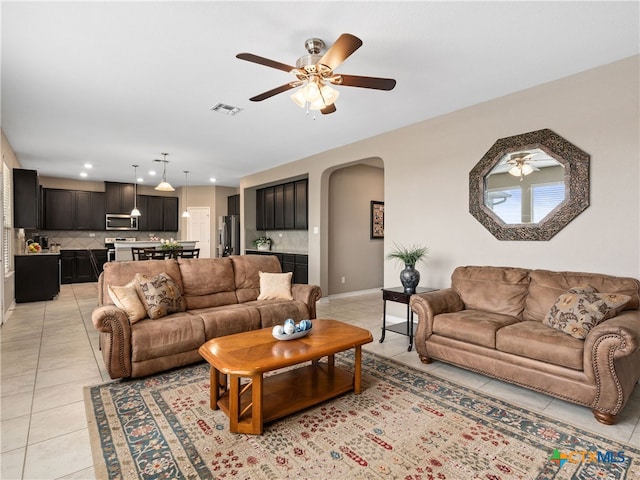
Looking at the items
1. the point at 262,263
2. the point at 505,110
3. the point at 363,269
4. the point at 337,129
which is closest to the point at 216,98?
the point at 337,129

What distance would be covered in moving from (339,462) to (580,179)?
3.15 meters

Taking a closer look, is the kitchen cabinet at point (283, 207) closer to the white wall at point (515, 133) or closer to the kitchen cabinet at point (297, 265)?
the kitchen cabinet at point (297, 265)

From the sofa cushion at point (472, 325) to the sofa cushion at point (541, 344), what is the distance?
78mm

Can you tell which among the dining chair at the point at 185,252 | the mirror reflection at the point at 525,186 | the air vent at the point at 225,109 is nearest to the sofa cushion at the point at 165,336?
the air vent at the point at 225,109

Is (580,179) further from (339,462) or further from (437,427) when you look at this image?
(339,462)

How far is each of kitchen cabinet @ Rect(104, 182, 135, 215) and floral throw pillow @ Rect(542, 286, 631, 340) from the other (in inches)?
405

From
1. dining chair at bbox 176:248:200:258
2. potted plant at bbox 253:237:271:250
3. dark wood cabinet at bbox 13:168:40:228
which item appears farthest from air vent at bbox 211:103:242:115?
potted plant at bbox 253:237:271:250

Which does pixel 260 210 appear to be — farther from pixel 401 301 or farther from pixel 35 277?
pixel 401 301

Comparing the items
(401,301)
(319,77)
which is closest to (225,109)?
(319,77)

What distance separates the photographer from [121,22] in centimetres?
241

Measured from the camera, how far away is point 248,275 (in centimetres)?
438

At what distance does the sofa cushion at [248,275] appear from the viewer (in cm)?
425

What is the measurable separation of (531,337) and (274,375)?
2.06m

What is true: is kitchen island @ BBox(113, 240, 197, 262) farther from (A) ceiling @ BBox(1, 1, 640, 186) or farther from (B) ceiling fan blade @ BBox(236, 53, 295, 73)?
(B) ceiling fan blade @ BBox(236, 53, 295, 73)
